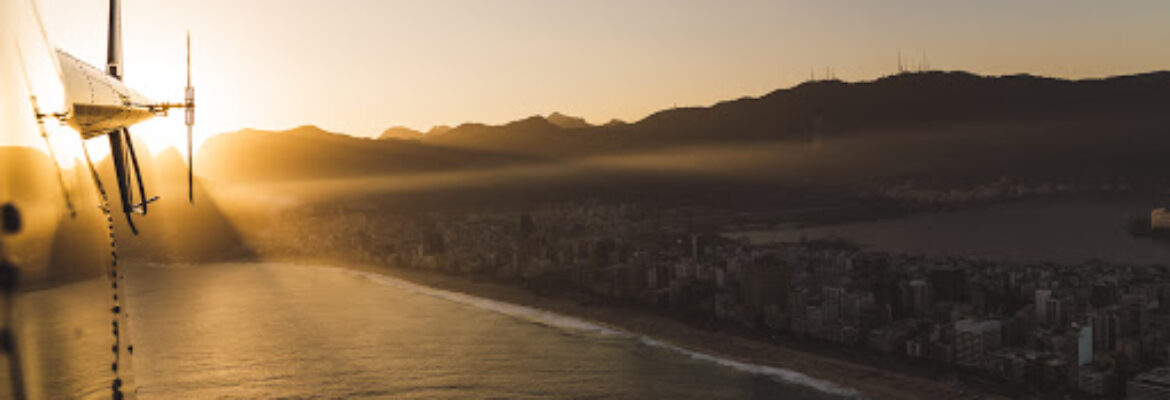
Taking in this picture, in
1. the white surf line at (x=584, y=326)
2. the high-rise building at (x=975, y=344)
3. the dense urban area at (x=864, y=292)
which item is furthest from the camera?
the high-rise building at (x=975, y=344)

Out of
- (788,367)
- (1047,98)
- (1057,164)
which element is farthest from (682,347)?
(1047,98)

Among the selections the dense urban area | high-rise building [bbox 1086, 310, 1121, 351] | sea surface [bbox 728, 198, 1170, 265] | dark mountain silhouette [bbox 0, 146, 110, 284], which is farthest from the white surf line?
sea surface [bbox 728, 198, 1170, 265]

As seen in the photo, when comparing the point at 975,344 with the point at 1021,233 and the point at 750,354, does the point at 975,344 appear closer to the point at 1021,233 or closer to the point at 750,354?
the point at 750,354

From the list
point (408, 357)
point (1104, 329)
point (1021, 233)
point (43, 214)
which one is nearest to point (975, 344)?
point (1104, 329)

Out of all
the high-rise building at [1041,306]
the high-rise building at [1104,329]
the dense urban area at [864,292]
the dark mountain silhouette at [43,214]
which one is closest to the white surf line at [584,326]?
the dense urban area at [864,292]

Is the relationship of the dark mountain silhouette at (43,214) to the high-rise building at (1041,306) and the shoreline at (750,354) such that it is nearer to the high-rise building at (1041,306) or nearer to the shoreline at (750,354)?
the shoreline at (750,354)

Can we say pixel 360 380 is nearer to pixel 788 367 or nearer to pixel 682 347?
pixel 682 347
